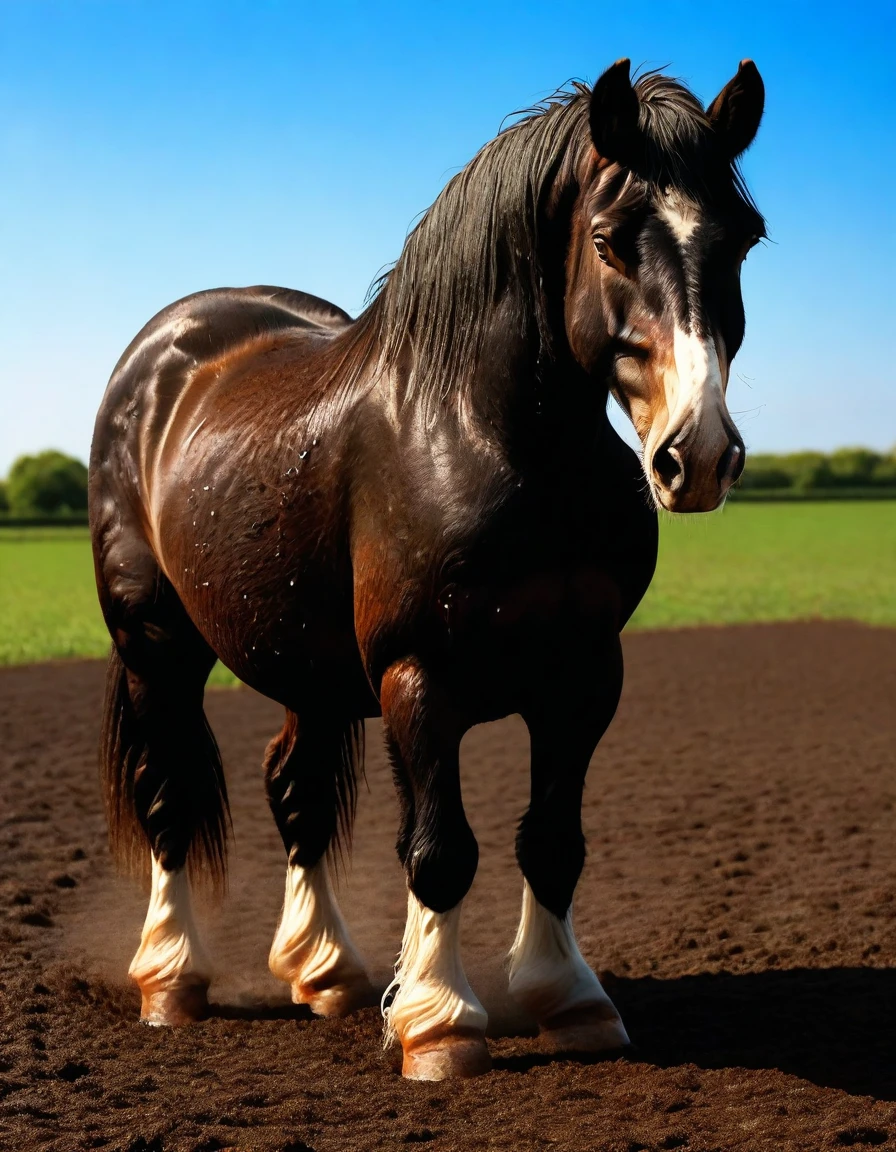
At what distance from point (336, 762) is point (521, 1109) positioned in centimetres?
160

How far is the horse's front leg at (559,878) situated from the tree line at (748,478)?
563 inches

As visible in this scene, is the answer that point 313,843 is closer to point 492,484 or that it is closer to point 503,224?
point 492,484

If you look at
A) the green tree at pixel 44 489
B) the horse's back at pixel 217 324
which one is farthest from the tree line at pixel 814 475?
the horse's back at pixel 217 324

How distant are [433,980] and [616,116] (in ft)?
7.15

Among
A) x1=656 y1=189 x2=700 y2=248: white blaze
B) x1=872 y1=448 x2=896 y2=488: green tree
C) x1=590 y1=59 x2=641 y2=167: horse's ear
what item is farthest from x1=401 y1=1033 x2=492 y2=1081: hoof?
x1=872 y1=448 x2=896 y2=488: green tree

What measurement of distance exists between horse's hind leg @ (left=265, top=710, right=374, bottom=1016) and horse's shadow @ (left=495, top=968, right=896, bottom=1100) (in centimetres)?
90

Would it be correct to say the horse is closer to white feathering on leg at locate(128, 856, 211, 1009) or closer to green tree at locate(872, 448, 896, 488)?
white feathering on leg at locate(128, 856, 211, 1009)

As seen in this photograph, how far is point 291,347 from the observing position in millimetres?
4180

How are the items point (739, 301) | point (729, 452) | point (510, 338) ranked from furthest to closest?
point (510, 338)
point (739, 301)
point (729, 452)

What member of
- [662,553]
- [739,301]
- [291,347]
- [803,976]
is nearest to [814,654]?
[803,976]

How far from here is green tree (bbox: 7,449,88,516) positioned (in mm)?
35469

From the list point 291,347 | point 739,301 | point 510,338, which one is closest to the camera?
point 739,301

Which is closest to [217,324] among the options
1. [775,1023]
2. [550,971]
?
[550,971]

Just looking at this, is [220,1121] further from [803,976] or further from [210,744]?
[803,976]
